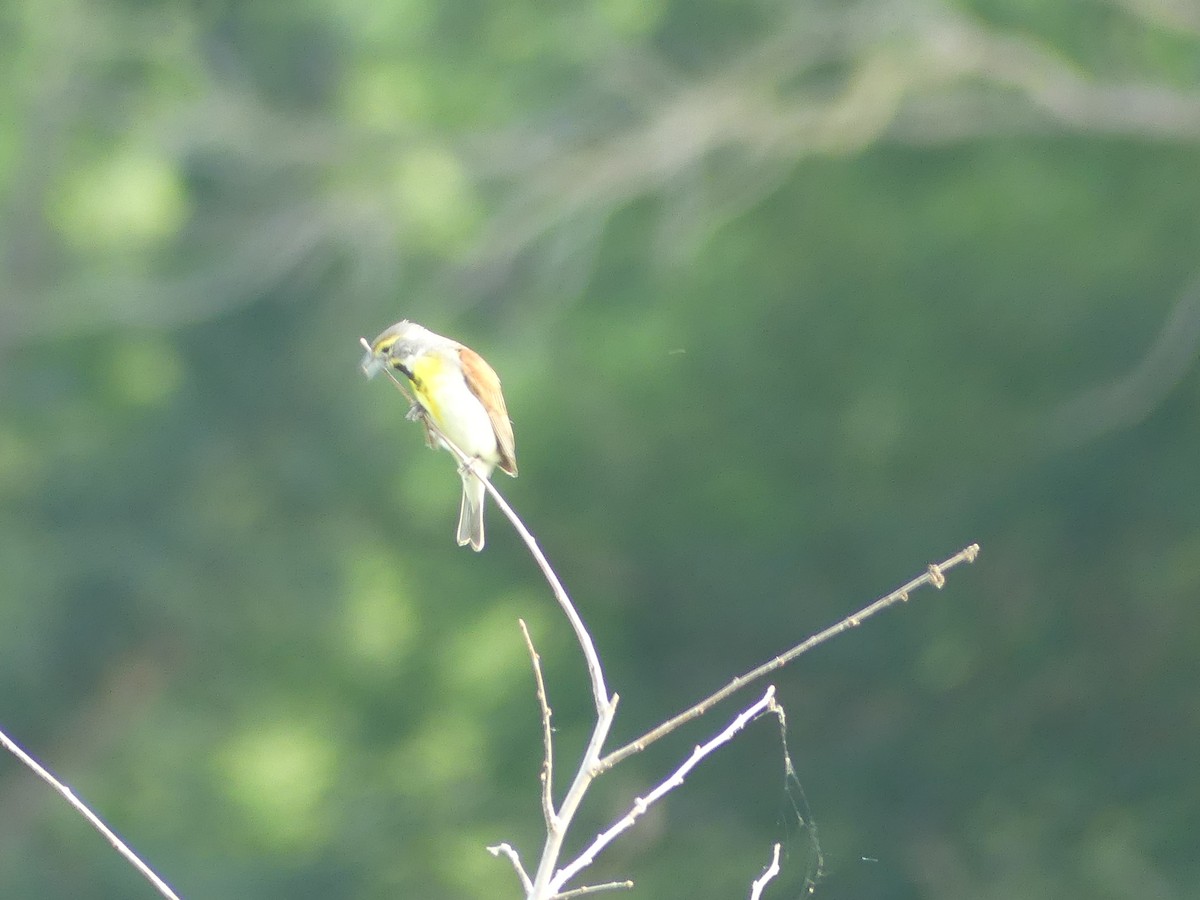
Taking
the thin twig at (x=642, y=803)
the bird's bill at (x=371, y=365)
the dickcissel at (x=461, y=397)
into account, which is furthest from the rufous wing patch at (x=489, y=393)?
the thin twig at (x=642, y=803)

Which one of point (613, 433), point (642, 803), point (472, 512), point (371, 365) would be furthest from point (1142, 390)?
point (642, 803)

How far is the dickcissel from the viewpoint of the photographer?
316 centimetres

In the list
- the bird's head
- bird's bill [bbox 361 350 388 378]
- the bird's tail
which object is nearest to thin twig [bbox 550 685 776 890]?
bird's bill [bbox 361 350 388 378]

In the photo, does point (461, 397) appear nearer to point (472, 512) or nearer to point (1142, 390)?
point (472, 512)

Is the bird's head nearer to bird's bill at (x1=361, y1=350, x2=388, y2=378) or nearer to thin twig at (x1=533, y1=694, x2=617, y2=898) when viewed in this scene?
bird's bill at (x1=361, y1=350, x2=388, y2=378)

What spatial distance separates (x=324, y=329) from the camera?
7711 mm

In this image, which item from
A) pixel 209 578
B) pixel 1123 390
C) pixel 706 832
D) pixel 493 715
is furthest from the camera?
pixel 209 578

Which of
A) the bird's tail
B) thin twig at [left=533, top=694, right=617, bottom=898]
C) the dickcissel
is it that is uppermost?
the dickcissel

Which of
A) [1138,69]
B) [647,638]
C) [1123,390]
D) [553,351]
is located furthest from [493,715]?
[1138,69]

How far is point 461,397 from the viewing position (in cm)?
321

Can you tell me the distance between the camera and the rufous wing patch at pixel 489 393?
3.23 metres

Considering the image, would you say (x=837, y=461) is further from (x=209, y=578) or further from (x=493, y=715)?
(x=209, y=578)

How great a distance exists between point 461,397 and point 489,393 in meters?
0.05

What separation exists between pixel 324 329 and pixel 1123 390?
3.17m
